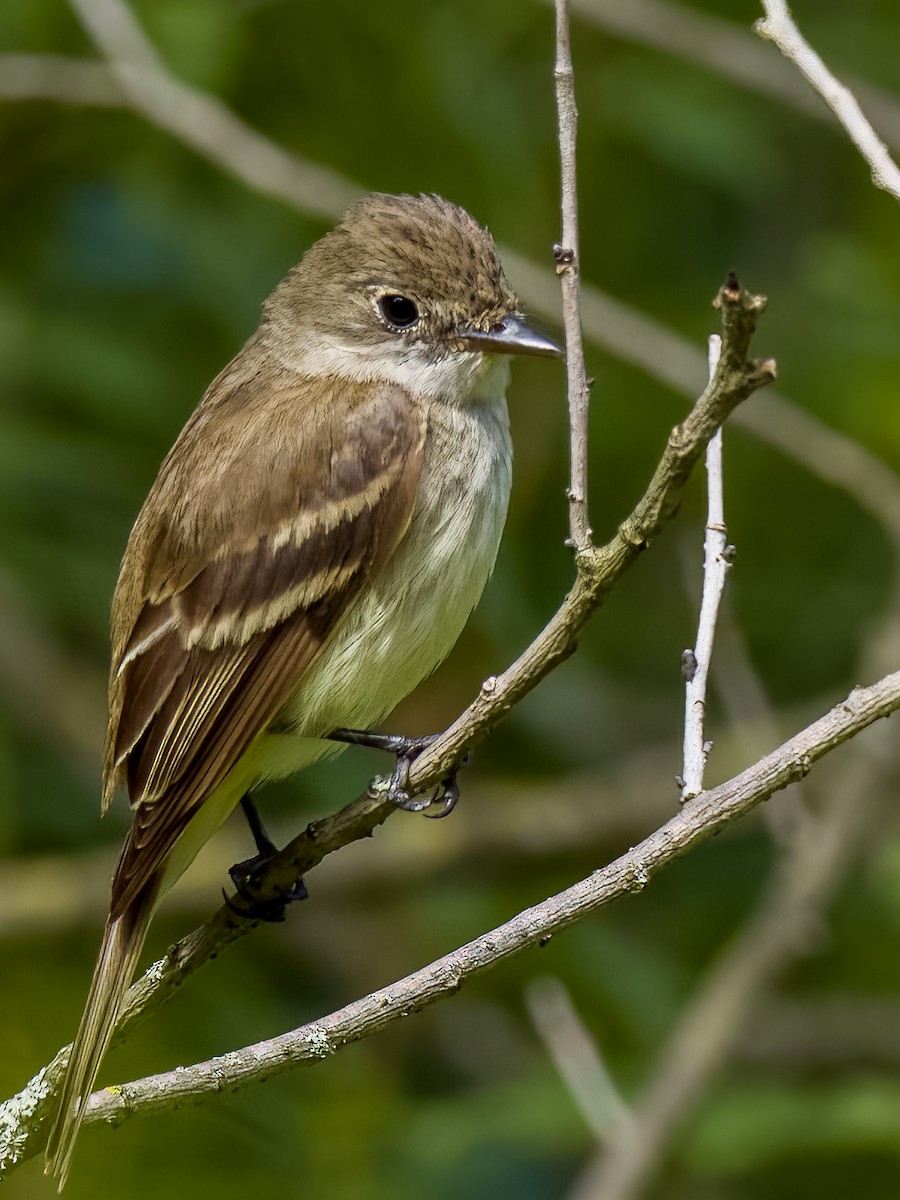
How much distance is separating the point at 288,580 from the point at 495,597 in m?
1.34

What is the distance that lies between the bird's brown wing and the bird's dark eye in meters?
0.31

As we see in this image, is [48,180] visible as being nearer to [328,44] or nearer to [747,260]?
[328,44]

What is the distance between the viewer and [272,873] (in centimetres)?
345

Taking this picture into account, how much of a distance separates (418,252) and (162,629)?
104cm

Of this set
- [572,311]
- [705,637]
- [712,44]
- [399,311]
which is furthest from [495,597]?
[572,311]

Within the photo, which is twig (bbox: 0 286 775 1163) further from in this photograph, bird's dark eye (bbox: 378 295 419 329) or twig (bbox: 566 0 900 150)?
twig (bbox: 566 0 900 150)

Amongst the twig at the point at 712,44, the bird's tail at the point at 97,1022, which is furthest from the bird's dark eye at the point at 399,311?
the twig at the point at 712,44

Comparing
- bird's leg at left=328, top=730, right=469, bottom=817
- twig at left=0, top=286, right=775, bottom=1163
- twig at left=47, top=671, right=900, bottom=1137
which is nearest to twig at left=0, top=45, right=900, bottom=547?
bird's leg at left=328, top=730, right=469, bottom=817

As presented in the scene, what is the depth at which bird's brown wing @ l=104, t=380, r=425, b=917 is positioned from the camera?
12.2 feet

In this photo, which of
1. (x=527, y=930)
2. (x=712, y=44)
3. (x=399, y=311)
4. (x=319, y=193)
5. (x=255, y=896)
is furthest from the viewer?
(x=712, y=44)

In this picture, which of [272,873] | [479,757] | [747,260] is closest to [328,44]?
[747,260]

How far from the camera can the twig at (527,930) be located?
2686 millimetres

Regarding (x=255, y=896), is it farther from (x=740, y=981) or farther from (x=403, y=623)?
(x=740, y=981)

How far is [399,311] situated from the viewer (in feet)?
13.6
